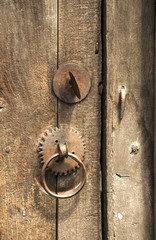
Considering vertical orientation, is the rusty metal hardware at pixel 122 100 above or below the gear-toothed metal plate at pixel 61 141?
above

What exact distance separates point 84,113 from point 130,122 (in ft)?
0.50

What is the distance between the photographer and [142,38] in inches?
30.8

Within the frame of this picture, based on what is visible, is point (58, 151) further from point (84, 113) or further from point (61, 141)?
point (84, 113)

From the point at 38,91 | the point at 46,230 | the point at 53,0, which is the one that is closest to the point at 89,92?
the point at 38,91

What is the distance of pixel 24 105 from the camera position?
74cm

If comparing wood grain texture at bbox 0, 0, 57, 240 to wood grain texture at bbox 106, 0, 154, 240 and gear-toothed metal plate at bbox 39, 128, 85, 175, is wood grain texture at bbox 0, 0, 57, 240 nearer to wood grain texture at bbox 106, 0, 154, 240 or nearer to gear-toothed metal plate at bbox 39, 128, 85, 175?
gear-toothed metal plate at bbox 39, 128, 85, 175

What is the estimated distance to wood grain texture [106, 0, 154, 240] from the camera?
2.51 feet

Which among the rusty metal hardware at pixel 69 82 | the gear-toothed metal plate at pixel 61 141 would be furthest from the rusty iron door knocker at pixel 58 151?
the rusty metal hardware at pixel 69 82

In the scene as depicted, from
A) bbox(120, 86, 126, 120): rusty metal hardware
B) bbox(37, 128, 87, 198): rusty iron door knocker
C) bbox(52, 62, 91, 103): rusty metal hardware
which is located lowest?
bbox(37, 128, 87, 198): rusty iron door knocker

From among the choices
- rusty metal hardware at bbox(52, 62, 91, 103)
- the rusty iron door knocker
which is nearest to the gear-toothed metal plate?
the rusty iron door knocker

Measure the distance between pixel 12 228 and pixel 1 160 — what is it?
211 mm

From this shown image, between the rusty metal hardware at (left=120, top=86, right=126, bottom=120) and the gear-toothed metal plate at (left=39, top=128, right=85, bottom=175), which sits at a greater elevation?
the rusty metal hardware at (left=120, top=86, right=126, bottom=120)

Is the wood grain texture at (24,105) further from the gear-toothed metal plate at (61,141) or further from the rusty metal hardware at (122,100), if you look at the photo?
the rusty metal hardware at (122,100)

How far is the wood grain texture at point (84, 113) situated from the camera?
2.46 ft
